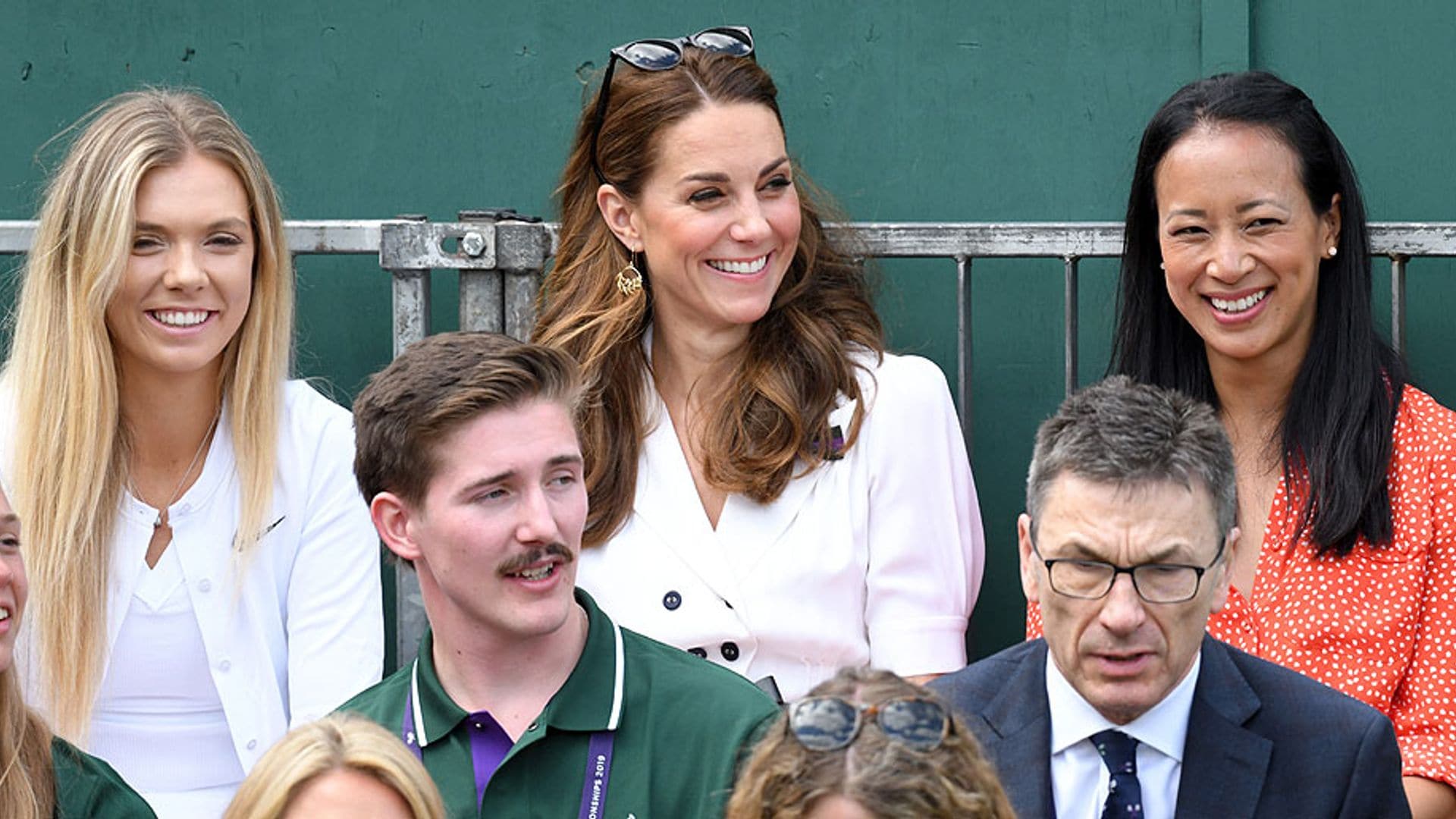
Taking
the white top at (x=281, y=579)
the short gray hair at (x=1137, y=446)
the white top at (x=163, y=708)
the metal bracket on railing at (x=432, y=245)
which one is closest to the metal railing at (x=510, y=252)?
the metal bracket on railing at (x=432, y=245)

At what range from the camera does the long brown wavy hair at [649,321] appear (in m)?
3.96

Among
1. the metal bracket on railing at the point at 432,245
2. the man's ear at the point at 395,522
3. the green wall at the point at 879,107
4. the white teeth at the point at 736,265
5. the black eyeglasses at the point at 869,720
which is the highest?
the green wall at the point at 879,107

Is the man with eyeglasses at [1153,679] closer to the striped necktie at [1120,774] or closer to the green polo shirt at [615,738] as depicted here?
the striped necktie at [1120,774]

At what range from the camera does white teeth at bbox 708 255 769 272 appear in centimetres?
409

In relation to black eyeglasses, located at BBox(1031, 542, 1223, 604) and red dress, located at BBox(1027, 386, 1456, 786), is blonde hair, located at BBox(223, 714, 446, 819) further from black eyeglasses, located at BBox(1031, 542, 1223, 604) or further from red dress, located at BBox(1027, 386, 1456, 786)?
red dress, located at BBox(1027, 386, 1456, 786)

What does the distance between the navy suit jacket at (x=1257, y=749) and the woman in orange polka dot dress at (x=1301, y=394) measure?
55cm

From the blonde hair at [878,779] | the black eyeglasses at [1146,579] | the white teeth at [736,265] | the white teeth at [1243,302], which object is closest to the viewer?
the blonde hair at [878,779]

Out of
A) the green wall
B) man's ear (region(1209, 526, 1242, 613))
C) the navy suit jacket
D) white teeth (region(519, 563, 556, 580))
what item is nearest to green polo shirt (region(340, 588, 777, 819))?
white teeth (region(519, 563, 556, 580))

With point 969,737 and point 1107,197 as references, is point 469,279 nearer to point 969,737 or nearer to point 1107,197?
point 1107,197

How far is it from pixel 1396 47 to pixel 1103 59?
1.98 feet

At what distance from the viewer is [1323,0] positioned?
4.56 metres

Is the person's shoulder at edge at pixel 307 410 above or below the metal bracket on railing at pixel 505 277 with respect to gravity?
below

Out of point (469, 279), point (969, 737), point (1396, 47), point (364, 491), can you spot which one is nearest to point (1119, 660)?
point (969, 737)

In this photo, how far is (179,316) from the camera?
398 cm
